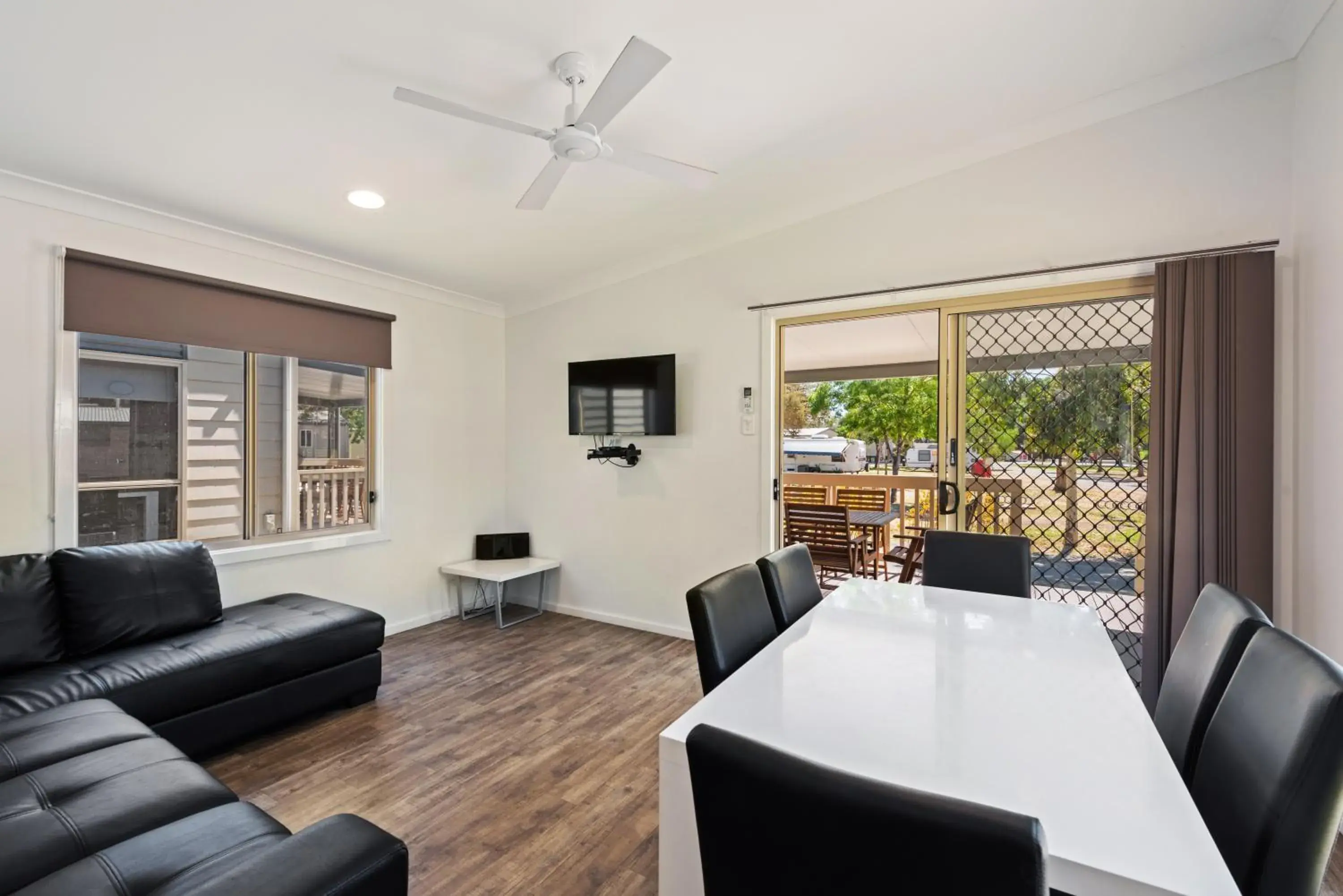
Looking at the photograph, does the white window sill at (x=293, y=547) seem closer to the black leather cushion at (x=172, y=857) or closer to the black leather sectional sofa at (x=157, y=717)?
the black leather sectional sofa at (x=157, y=717)

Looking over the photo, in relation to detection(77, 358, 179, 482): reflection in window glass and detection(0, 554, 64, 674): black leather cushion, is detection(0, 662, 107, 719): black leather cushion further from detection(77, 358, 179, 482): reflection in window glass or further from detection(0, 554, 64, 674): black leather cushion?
detection(77, 358, 179, 482): reflection in window glass

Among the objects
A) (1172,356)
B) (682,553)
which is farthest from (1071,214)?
(682,553)

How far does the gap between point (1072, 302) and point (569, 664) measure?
3312 millimetres

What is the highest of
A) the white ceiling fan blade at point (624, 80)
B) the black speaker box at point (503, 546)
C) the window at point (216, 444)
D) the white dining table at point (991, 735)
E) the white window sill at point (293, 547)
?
the white ceiling fan blade at point (624, 80)

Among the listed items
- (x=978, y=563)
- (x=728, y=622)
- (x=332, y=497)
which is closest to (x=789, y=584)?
(x=728, y=622)

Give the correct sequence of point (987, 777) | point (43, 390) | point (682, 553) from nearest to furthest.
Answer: point (987, 777)
point (43, 390)
point (682, 553)

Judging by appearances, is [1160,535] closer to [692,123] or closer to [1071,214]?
[1071,214]

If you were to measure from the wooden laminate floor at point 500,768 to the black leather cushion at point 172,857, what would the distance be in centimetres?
64

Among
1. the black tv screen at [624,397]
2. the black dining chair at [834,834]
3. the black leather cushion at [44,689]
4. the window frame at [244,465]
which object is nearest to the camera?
the black dining chair at [834,834]

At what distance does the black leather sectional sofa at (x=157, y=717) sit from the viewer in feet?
3.75

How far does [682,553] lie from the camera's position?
4.14 meters

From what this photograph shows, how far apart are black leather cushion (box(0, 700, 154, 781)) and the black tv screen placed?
2.83 meters

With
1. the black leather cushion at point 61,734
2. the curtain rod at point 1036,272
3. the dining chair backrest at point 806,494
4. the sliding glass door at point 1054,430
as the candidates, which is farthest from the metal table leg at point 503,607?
the curtain rod at point 1036,272

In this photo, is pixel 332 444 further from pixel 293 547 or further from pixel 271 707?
pixel 271 707
